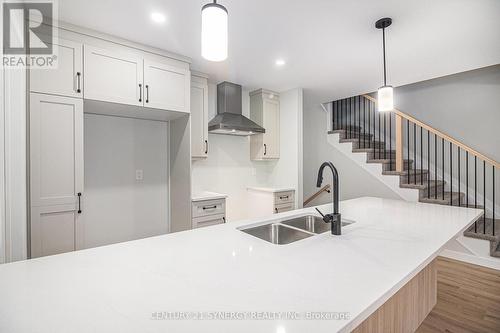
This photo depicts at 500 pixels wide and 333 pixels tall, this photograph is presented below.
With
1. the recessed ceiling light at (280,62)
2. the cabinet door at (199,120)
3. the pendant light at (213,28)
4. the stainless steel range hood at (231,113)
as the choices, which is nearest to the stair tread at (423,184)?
the stainless steel range hood at (231,113)

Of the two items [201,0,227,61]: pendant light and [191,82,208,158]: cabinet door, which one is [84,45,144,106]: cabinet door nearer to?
[191,82,208,158]: cabinet door

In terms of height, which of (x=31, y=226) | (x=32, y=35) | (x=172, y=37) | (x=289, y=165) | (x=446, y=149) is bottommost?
(x=31, y=226)

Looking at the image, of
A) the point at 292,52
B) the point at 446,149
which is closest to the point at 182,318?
the point at 292,52

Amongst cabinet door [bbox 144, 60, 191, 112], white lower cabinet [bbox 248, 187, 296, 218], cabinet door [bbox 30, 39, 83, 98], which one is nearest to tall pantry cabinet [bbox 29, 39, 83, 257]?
cabinet door [bbox 30, 39, 83, 98]

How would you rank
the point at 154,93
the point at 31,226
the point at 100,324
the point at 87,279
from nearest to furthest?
the point at 100,324 < the point at 87,279 < the point at 31,226 < the point at 154,93

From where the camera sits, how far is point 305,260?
3.41 ft

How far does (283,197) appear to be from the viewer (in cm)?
360

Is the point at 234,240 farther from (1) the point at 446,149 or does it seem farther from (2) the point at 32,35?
(1) the point at 446,149

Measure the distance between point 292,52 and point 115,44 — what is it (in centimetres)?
170

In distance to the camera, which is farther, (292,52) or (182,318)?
(292,52)

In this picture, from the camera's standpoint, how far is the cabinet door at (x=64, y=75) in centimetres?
187

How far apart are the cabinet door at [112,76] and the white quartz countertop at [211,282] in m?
1.52

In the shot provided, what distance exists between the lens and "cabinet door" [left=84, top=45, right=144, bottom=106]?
81.4 inches
